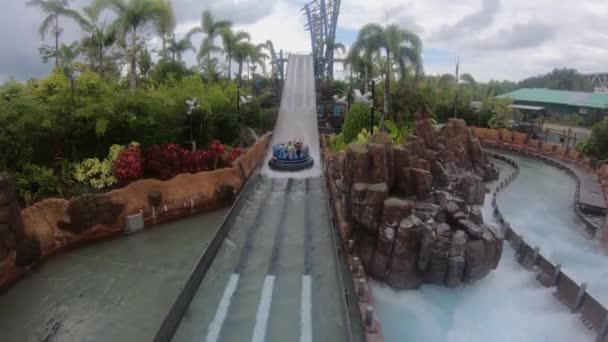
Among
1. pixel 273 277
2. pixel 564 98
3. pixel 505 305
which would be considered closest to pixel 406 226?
pixel 505 305

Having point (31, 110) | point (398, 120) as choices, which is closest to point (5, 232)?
point (31, 110)

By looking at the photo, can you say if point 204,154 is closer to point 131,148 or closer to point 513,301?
point 131,148

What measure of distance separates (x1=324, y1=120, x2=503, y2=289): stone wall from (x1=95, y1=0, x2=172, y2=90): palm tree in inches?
371

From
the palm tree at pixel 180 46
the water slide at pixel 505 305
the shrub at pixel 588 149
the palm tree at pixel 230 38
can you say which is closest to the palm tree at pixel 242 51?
the palm tree at pixel 230 38

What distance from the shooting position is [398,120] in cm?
2041

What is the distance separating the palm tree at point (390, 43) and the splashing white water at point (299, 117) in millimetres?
4082

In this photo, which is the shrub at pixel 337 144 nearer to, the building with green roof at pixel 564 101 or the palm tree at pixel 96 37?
the palm tree at pixel 96 37

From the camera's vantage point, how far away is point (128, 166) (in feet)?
33.4

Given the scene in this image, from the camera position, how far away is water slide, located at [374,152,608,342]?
21.9ft

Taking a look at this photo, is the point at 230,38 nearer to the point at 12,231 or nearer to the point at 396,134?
the point at 396,134

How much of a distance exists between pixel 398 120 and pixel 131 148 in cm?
1434

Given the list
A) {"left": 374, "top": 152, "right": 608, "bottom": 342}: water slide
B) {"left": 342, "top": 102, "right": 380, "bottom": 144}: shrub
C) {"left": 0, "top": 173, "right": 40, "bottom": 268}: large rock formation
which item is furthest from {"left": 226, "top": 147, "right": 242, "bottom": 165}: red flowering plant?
{"left": 374, "top": 152, "right": 608, "bottom": 342}: water slide

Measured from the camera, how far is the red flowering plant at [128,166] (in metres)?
10.1

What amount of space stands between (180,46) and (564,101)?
32665 mm
